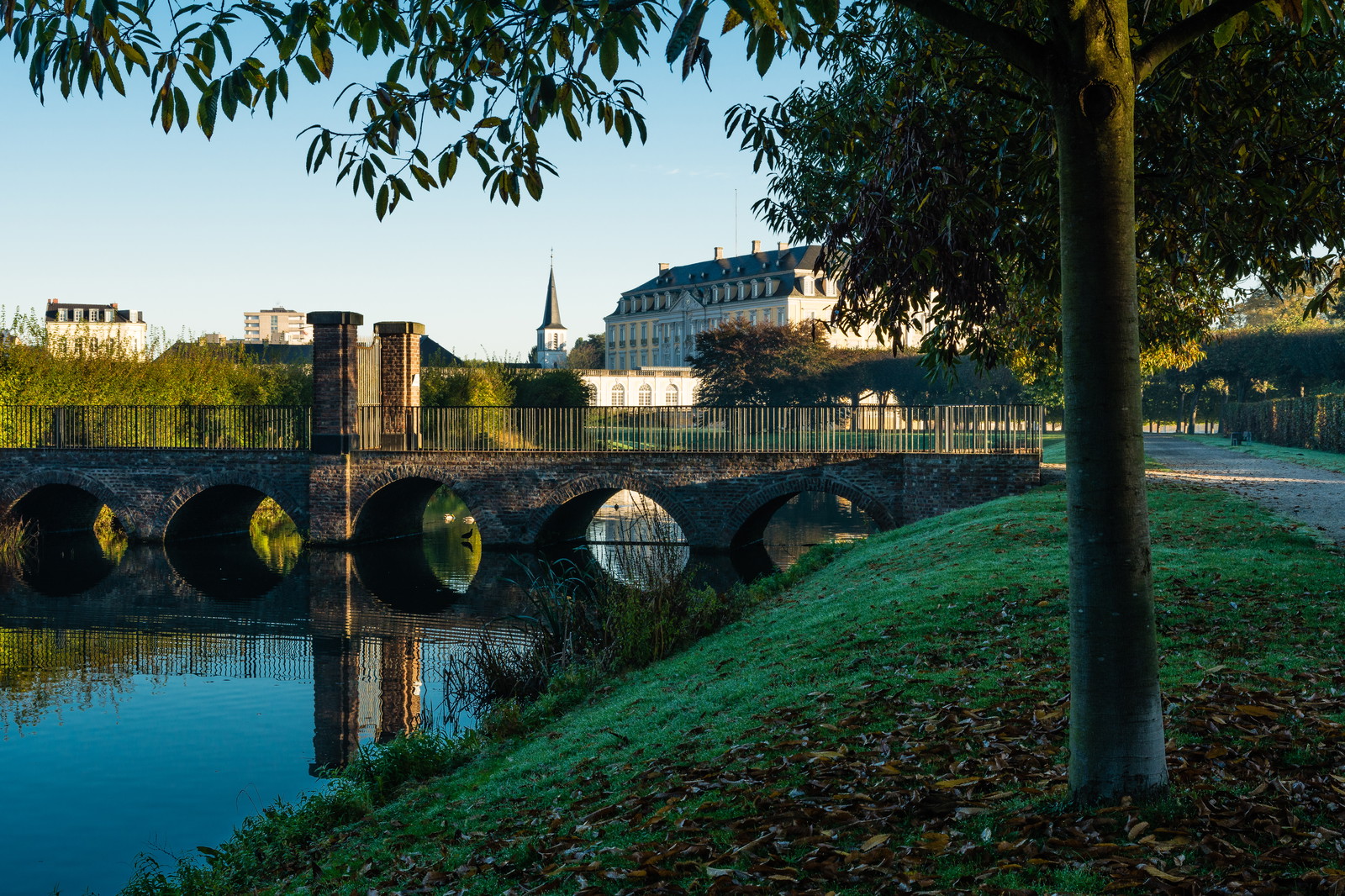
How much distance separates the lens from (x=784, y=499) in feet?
84.4

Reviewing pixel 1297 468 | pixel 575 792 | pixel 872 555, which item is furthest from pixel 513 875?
pixel 1297 468

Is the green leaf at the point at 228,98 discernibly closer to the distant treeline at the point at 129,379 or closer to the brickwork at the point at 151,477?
the brickwork at the point at 151,477

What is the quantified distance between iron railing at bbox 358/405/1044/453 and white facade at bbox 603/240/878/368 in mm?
59515

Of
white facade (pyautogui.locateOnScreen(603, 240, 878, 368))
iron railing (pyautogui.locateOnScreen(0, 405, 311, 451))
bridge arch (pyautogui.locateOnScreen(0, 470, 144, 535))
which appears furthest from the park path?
white facade (pyautogui.locateOnScreen(603, 240, 878, 368))

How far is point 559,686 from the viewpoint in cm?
999

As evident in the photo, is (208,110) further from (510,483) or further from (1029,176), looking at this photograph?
(510,483)

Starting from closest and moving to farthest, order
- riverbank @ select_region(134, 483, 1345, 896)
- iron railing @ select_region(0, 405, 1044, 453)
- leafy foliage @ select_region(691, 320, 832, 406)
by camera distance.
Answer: riverbank @ select_region(134, 483, 1345, 896) < iron railing @ select_region(0, 405, 1044, 453) < leafy foliage @ select_region(691, 320, 832, 406)

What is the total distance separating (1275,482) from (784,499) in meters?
10.2

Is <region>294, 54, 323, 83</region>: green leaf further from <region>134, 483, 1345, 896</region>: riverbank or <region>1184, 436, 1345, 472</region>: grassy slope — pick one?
<region>1184, 436, 1345, 472</region>: grassy slope

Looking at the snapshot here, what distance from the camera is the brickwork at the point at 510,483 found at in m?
23.4

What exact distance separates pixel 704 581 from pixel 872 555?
226 inches

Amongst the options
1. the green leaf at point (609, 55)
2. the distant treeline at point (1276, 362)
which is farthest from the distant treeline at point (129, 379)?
the distant treeline at point (1276, 362)

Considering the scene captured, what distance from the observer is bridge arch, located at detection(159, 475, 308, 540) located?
89.1 ft

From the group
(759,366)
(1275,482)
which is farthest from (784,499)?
(759,366)
